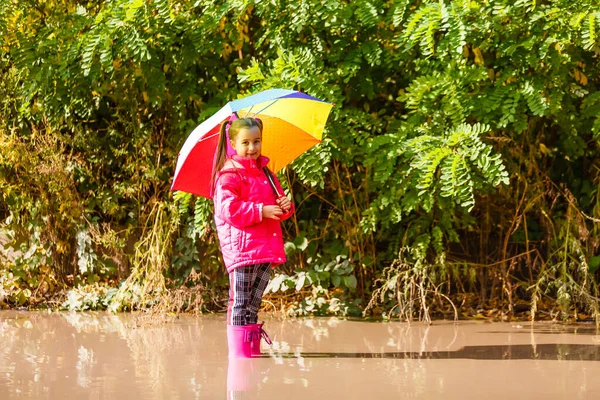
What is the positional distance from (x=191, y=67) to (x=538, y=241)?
3.51 metres

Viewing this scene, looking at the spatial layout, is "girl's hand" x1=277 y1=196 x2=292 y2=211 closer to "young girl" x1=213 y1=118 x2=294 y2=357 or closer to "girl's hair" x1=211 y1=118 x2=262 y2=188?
"young girl" x1=213 y1=118 x2=294 y2=357

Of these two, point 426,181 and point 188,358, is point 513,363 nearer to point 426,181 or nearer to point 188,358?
point 426,181

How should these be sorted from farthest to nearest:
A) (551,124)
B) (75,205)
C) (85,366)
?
1. (75,205)
2. (551,124)
3. (85,366)

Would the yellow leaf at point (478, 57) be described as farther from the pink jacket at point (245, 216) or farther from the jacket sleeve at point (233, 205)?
the jacket sleeve at point (233, 205)

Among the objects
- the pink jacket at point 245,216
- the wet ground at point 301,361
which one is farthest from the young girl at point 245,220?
the wet ground at point 301,361

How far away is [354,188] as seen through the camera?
28.2 ft

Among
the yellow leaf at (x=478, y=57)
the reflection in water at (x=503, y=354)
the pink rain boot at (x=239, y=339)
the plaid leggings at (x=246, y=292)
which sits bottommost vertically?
the reflection in water at (x=503, y=354)

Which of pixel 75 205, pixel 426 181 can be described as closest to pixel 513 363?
pixel 426 181

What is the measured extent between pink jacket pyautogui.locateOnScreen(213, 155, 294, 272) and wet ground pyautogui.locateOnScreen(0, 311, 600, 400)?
2.37 feet

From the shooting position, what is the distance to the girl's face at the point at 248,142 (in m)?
6.12

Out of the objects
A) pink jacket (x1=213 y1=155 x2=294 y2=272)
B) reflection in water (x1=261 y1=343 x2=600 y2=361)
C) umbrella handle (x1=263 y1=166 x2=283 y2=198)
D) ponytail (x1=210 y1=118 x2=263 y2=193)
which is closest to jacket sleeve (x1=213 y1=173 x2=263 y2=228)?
pink jacket (x1=213 y1=155 x2=294 y2=272)

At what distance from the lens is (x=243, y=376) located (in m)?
5.72

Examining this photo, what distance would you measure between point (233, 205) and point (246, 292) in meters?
0.62

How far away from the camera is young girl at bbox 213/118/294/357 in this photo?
20.0 feet
